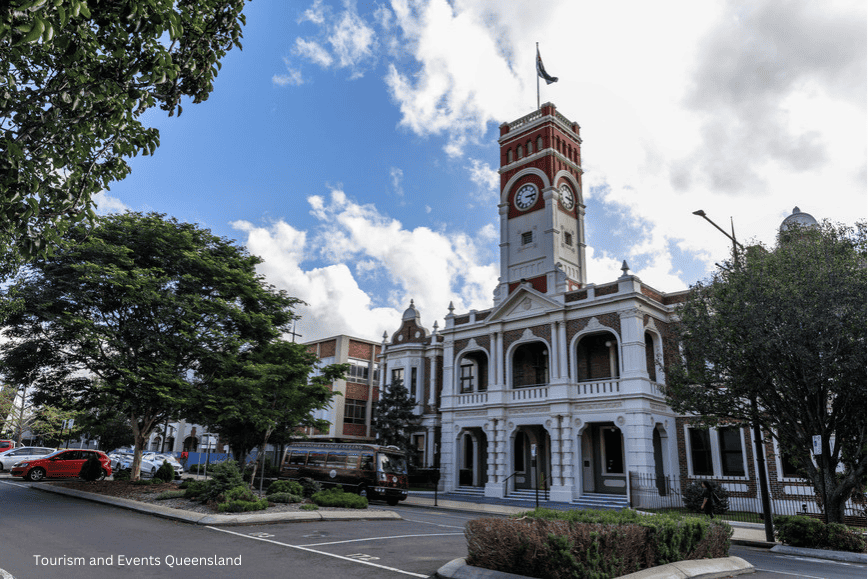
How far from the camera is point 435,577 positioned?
8.48 meters

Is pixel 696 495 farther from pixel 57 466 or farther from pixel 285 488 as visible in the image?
pixel 57 466

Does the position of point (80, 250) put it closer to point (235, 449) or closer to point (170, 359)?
point (170, 359)

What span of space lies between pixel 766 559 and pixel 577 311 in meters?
17.5

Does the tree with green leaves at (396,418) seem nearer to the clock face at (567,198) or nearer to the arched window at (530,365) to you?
the arched window at (530,365)

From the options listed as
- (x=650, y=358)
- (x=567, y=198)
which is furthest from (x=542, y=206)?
(x=650, y=358)

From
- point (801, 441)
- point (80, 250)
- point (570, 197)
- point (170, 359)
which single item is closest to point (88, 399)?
point (170, 359)

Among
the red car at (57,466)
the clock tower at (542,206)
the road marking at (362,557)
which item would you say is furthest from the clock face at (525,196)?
the road marking at (362,557)

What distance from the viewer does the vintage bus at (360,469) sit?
2411cm

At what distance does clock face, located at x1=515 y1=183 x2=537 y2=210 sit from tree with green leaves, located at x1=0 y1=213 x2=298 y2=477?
18.1m

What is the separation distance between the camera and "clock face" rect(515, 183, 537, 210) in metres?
35.5

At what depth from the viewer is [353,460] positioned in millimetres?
24719

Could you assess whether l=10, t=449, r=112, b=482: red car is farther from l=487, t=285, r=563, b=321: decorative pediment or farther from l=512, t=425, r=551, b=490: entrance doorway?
l=487, t=285, r=563, b=321: decorative pediment

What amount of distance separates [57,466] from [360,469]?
628 inches

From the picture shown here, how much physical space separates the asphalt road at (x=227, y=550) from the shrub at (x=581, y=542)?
126 cm
